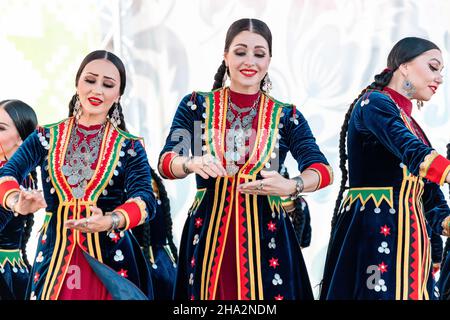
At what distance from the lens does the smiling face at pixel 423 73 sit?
13.0 feet

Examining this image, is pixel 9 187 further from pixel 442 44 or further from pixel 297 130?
pixel 442 44

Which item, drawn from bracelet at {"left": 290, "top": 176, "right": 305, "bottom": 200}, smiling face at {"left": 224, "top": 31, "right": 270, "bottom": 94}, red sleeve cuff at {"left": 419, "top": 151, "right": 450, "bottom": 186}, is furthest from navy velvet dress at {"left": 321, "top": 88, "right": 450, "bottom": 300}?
smiling face at {"left": 224, "top": 31, "right": 270, "bottom": 94}

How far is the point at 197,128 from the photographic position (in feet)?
12.4

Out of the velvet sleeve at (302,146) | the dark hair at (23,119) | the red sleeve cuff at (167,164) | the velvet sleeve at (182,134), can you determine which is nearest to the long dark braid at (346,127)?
the velvet sleeve at (302,146)

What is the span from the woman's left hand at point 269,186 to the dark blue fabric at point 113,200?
46 cm

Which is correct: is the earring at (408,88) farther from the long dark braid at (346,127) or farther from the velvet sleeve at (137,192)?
the velvet sleeve at (137,192)

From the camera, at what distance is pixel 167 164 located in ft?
11.8

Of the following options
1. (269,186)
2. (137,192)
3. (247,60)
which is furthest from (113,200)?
(247,60)

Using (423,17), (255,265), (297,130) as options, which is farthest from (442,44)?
(255,265)

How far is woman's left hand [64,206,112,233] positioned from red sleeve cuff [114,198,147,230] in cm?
9

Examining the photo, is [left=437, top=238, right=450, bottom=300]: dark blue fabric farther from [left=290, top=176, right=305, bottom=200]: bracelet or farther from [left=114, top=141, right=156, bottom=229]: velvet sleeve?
[left=114, top=141, right=156, bottom=229]: velvet sleeve

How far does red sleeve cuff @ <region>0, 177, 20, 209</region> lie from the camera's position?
355 cm

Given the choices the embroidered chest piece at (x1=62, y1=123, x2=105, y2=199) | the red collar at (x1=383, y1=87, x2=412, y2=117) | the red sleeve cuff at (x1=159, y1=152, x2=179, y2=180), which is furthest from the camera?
the red collar at (x1=383, y1=87, x2=412, y2=117)

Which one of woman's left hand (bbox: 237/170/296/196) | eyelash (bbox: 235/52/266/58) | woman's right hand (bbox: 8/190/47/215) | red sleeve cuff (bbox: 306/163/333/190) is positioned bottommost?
woman's right hand (bbox: 8/190/47/215)
